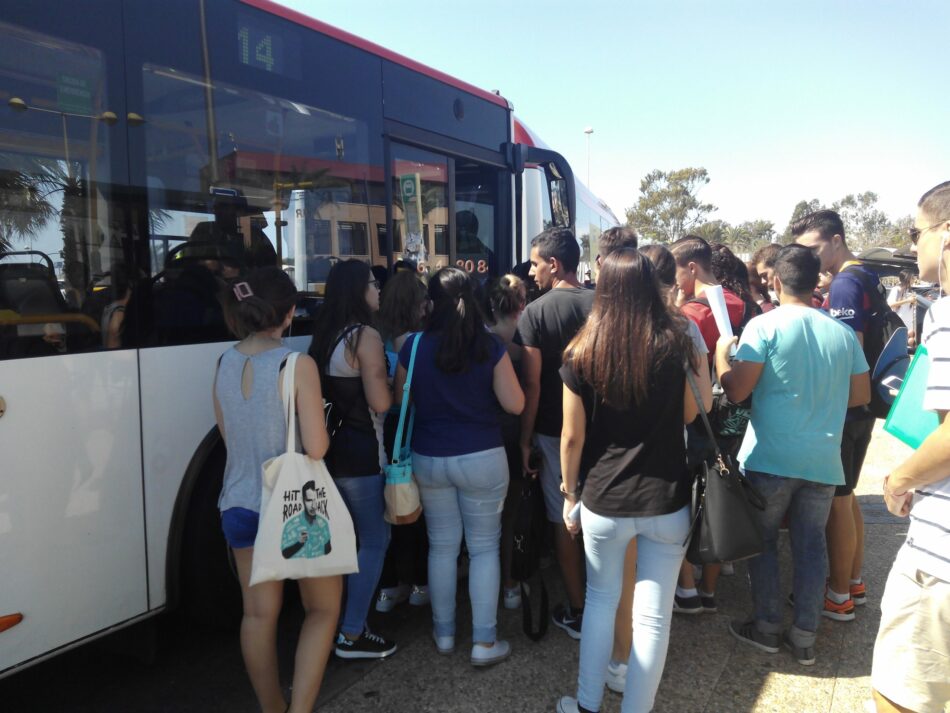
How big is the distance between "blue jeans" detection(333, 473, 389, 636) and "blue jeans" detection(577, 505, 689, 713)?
0.97 m

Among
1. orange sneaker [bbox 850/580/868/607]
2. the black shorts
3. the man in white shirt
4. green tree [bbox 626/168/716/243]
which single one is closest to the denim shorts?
the man in white shirt

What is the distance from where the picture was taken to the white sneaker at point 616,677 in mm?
2959

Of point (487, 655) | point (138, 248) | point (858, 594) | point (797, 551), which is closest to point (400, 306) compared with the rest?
point (138, 248)

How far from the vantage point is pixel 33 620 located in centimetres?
242

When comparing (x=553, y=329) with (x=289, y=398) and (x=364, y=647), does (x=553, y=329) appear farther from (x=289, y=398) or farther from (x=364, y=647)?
(x=364, y=647)

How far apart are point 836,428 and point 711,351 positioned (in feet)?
2.44

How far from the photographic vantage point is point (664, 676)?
316cm

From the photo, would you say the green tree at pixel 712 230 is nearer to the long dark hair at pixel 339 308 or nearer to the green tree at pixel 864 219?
the green tree at pixel 864 219

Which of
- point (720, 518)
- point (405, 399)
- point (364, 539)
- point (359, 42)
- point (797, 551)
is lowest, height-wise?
point (797, 551)

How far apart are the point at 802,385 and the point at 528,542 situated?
1.42 metres

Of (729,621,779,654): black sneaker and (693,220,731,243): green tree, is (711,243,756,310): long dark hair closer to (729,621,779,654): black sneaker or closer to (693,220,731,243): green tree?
(729,621,779,654): black sneaker

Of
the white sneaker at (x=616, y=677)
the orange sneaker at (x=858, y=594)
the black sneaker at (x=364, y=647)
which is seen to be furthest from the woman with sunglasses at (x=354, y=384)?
the orange sneaker at (x=858, y=594)

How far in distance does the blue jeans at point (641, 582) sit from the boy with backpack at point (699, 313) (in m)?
1.15

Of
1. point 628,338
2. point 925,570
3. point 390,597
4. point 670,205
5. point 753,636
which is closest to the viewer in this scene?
point 925,570
